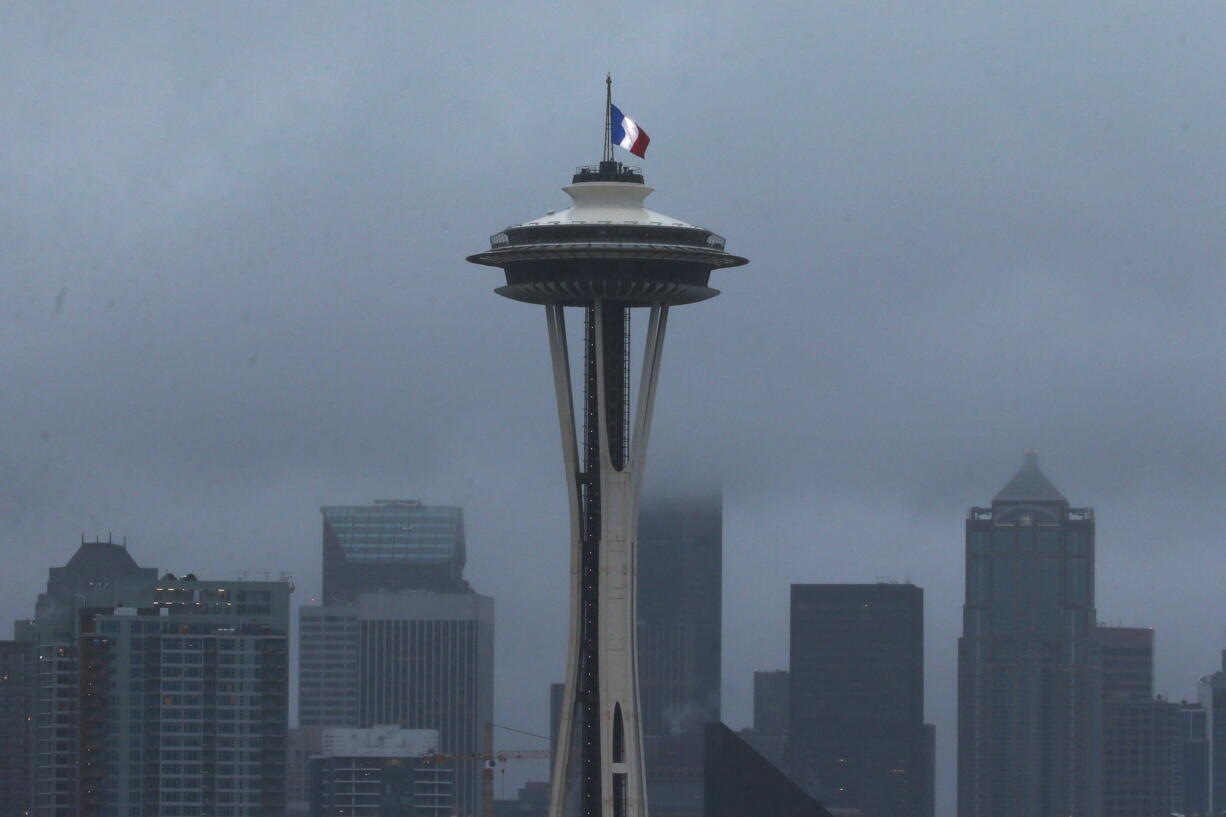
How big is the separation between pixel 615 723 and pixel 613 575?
5.62 meters

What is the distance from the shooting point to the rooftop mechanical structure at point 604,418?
11900cm

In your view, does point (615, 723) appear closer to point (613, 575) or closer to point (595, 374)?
point (613, 575)

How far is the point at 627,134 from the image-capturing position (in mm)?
122250

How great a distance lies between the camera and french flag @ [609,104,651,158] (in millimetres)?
122125

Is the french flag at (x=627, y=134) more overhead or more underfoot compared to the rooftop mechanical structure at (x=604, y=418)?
more overhead

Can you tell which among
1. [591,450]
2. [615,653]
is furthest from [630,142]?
[615,653]

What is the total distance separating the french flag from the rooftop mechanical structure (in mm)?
1817

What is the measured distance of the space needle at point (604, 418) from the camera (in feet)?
390

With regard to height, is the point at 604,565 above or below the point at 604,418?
below

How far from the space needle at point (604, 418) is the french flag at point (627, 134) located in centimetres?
176

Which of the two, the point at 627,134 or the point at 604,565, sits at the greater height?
the point at 627,134

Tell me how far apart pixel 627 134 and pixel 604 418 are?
11.3m

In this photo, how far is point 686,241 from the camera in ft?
394

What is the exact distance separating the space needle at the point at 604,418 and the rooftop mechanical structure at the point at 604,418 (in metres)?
0.04
